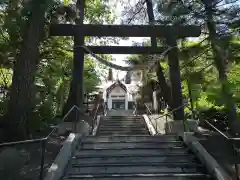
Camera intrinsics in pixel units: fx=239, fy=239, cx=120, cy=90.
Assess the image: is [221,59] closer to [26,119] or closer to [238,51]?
[238,51]

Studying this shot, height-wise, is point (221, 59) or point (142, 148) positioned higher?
point (221, 59)

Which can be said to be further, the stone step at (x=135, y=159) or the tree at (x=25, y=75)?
the tree at (x=25, y=75)

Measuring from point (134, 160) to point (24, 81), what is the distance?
3.19 metres

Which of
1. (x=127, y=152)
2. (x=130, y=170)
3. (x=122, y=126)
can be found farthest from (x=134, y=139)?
(x=122, y=126)

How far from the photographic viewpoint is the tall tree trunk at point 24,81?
5531 millimetres

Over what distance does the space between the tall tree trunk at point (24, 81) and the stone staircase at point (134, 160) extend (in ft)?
4.94

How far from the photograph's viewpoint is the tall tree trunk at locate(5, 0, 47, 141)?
218 inches

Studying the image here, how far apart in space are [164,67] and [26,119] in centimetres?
817

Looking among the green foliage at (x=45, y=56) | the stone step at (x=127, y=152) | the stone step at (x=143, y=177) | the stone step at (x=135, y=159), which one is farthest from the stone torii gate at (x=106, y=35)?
the stone step at (x=143, y=177)

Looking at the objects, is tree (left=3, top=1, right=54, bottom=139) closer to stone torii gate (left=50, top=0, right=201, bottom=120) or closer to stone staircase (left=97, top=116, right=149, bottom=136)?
stone torii gate (left=50, top=0, right=201, bottom=120)

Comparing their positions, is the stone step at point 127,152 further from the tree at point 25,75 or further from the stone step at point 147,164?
the tree at point 25,75

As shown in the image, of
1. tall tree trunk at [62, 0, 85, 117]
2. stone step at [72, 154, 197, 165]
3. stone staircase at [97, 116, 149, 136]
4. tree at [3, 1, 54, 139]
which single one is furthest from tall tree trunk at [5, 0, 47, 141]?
stone staircase at [97, 116, 149, 136]

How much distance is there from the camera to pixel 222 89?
274cm

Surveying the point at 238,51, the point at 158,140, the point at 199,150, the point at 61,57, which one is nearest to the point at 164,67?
the point at 61,57
